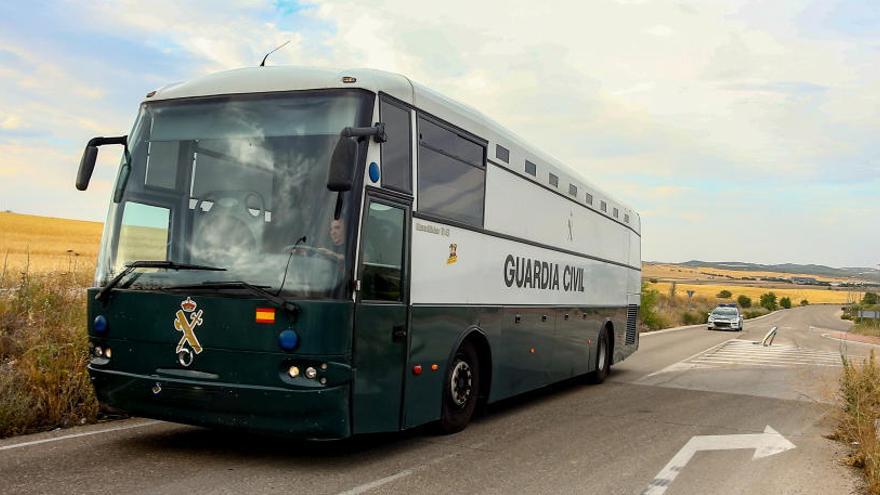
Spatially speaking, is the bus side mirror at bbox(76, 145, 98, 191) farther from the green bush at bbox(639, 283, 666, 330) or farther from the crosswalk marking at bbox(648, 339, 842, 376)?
the green bush at bbox(639, 283, 666, 330)

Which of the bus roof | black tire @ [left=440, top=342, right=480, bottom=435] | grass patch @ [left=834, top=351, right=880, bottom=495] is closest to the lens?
the bus roof

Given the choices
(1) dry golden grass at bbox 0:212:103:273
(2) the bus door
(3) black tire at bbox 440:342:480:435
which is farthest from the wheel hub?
(1) dry golden grass at bbox 0:212:103:273

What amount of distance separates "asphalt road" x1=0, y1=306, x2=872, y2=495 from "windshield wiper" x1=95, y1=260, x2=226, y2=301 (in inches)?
55.2

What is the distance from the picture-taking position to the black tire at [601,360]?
568 inches

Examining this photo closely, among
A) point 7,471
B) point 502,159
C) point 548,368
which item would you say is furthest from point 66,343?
point 548,368

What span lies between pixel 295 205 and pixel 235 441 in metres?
2.68

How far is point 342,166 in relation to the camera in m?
5.93

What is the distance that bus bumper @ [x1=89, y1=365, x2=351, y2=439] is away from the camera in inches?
243

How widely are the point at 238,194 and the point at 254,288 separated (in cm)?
86

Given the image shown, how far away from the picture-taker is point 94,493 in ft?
18.2

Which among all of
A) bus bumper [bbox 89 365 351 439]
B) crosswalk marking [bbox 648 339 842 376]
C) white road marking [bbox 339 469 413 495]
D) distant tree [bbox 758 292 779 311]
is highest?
distant tree [bbox 758 292 779 311]

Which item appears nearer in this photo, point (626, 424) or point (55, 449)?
point (55, 449)

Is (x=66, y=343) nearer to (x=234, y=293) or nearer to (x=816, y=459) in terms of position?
(x=234, y=293)

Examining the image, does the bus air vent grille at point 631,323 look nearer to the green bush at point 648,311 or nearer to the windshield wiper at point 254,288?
the windshield wiper at point 254,288
